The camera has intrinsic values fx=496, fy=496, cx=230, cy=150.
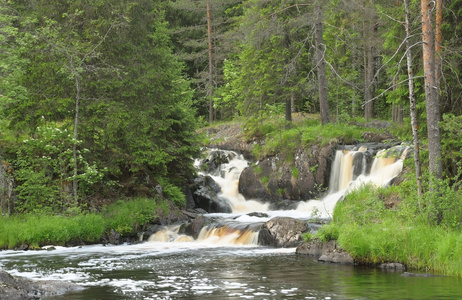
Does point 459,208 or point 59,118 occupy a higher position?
point 59,118

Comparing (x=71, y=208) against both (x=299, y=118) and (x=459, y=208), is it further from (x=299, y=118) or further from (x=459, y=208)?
(x=299, y=118)

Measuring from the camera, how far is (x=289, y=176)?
2327cm

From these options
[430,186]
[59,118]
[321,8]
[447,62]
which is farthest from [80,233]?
[321,8]

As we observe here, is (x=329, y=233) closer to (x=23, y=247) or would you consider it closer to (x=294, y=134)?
(x=23, y=247)

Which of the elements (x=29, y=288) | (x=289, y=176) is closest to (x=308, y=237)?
(x=29, y=288)

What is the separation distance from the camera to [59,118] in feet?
63.0

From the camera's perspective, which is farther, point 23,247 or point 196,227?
point 196,227

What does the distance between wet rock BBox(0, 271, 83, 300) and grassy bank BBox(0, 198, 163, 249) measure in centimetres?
679

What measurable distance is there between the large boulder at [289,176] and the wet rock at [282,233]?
5.81m

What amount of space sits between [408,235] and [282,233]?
5053 mm

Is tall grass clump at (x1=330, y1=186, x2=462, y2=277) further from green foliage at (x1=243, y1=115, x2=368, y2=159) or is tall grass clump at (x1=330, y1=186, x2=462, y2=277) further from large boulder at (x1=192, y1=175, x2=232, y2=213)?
large boulder at (x1=192, y1=175, x2=232, y2=213)

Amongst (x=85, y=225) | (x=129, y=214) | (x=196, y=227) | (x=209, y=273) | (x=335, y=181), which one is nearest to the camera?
(x=209, y=273)

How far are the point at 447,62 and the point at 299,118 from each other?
1699 cm

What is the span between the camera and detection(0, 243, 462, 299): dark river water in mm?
9117
